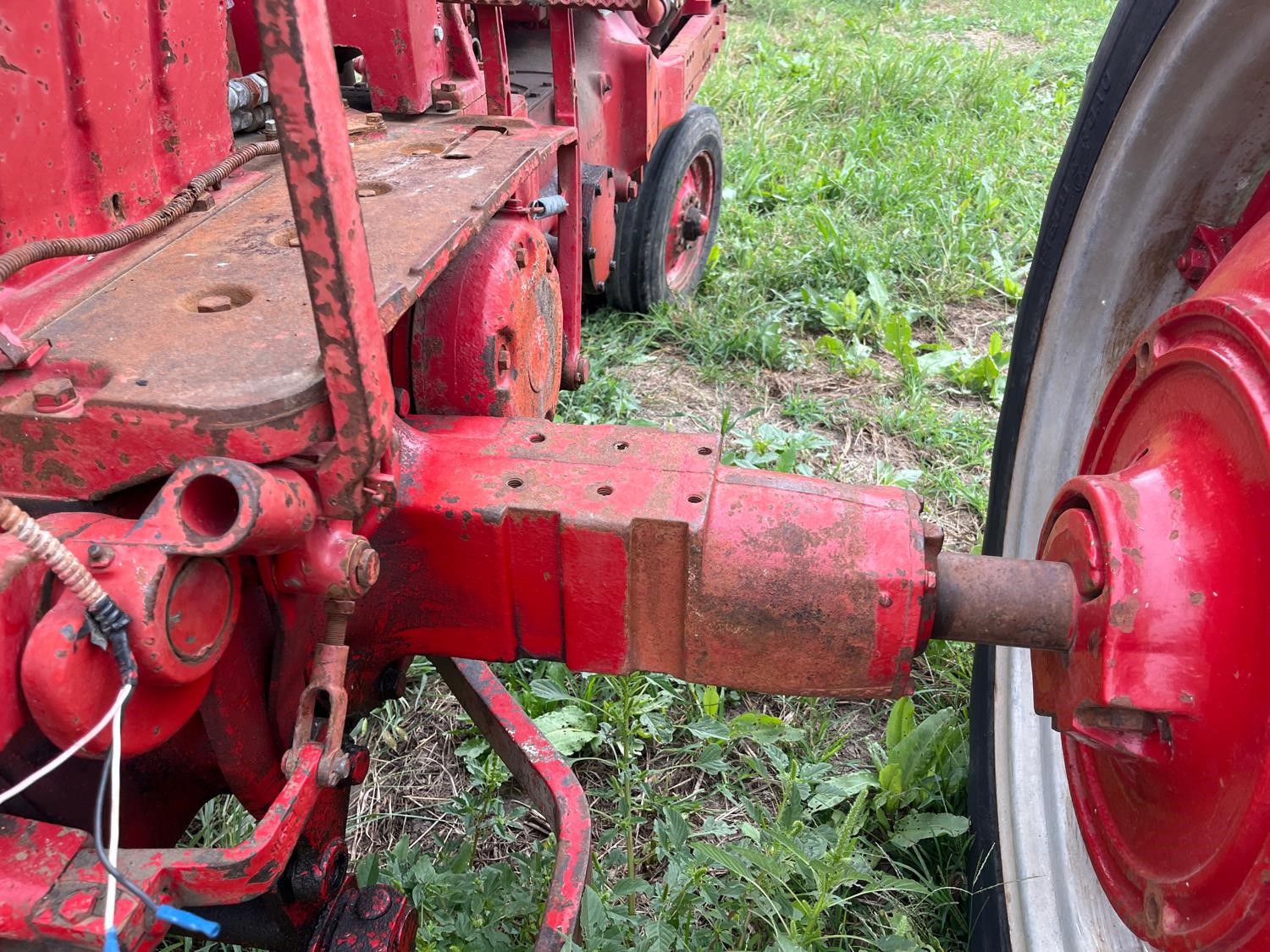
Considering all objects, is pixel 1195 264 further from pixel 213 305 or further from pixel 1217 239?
pixel 213 305

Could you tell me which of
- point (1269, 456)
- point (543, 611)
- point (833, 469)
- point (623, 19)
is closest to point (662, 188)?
point (623, 19)

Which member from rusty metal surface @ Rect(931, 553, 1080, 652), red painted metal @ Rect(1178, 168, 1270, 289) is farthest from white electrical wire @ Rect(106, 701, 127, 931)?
red painted metal @ Rect(1178, 168, 1270, 289)

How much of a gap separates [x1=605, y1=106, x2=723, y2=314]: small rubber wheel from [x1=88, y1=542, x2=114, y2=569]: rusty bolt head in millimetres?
2535

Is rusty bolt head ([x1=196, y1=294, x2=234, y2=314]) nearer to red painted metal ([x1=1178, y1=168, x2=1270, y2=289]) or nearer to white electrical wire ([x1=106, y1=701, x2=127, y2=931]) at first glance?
white electrical wire ([x1=106, y1=701, x2=127, y2=931])

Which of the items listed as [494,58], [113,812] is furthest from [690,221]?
[113,812]

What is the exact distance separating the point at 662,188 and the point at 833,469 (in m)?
1.12

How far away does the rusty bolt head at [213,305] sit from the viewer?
43.4 inches

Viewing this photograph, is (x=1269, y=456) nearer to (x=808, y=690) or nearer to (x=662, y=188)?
(x=808, y=690)

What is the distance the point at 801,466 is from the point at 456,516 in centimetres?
165

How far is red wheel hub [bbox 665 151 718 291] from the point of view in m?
3.40

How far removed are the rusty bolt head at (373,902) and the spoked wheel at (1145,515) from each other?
81 cm

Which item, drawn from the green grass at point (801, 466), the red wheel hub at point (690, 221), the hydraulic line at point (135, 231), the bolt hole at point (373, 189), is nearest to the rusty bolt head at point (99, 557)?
the hydraulic line at point (135, 231)

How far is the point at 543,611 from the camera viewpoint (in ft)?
3.82

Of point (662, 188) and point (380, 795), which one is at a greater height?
point (662, 188)
